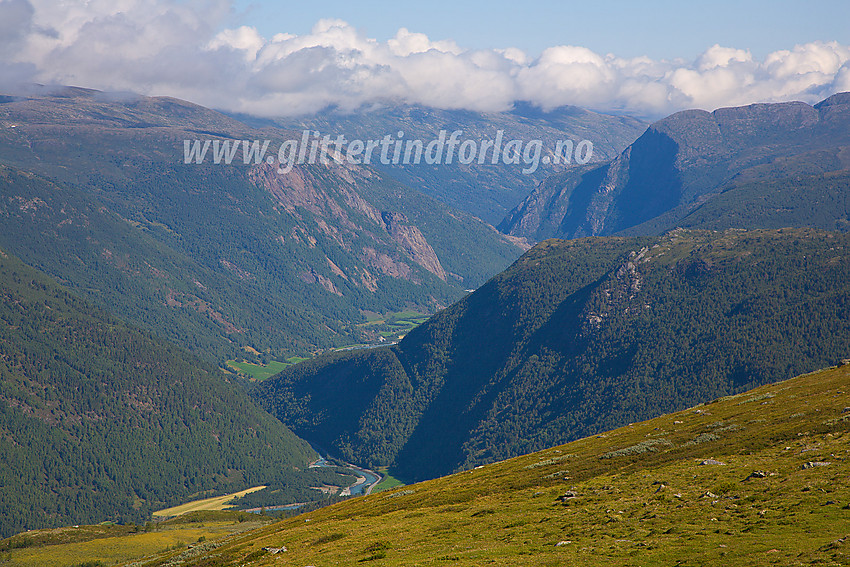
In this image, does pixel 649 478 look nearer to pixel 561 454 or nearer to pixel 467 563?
pixel 467 563

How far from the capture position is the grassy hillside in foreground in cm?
5962

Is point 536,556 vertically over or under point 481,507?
over

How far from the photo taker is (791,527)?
194 ft

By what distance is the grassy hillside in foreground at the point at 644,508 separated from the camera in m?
59.6

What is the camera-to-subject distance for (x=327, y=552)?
82.1 m

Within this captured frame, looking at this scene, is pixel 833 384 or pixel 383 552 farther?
pixel 833 384

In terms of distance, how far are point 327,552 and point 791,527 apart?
4551cm

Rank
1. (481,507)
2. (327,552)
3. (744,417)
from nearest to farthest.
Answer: (327,552) → (481,507) → (744,417)

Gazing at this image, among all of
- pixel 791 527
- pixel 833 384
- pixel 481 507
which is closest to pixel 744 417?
pixel 833 384

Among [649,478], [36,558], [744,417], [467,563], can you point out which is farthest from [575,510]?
[36,558]

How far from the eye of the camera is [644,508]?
238 feet

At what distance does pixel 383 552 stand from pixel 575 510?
776 inches

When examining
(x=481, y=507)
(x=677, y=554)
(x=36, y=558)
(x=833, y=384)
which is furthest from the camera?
(x=36, y=558)

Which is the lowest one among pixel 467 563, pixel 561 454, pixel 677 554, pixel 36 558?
pixel 36 558
